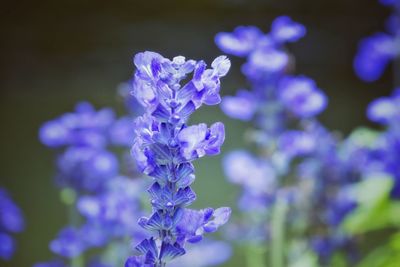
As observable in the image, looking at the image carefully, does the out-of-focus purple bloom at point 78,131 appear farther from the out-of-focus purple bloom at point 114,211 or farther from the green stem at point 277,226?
the green stem at point 277,226

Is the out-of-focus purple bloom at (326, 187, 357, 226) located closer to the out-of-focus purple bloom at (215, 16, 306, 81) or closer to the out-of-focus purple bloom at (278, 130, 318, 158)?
the out-of-focus purple bloom at (278, 130, 318, 158)

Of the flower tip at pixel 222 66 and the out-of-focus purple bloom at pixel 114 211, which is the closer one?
the flower tip at pixel 222 66

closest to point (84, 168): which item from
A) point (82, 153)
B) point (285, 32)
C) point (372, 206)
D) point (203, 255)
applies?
point (82, 153)

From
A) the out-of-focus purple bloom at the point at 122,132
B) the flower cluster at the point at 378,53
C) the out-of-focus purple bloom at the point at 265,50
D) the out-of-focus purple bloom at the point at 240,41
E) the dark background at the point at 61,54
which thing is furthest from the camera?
the dark background at the point at 61,54

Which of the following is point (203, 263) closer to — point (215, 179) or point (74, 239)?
point (74, 239)

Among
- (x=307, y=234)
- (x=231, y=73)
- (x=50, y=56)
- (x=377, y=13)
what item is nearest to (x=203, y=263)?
(x=307, y=234)

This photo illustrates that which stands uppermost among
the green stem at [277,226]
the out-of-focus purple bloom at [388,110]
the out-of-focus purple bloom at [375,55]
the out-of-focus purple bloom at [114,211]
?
the out-of-focus purple bloom at [375,55]

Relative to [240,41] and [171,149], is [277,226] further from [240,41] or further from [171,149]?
[171,149]

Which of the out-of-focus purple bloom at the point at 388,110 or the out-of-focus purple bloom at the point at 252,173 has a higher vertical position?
the out-of-focus purple bloom at the point at 388,110

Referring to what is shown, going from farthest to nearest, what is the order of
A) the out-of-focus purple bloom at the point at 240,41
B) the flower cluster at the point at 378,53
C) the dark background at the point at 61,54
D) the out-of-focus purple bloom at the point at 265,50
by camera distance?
the dark background at the point at 61,54 → the flower cluster at the point at 378,53 → the out-of-focus purple bloom at the point at 265,50 → the out-of-focus purple bloom at the point at 240,41

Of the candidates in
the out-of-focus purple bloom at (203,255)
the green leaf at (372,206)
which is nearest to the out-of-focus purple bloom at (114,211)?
A: the out-of-focus purple bloom at (203,255)
